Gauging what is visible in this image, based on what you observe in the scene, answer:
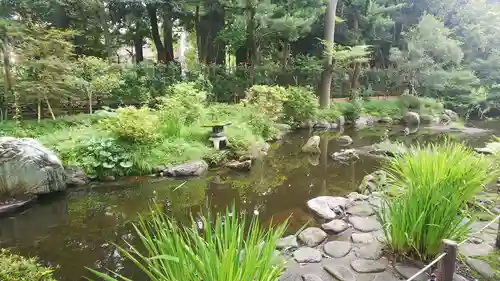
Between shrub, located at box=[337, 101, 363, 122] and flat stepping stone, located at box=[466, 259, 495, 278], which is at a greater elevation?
shrub, located at box=[337, 101, 363, 122]

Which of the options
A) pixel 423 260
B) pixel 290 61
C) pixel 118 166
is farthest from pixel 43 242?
pixel 290 61

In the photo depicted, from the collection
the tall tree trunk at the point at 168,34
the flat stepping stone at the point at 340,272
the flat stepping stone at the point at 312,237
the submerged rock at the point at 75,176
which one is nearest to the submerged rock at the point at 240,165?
the submerged rock at the point at 75,176

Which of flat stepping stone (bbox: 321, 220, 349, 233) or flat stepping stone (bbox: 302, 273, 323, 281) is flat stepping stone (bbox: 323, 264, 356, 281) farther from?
flat stepping stone (bbox: 321, 220, 349, 233)

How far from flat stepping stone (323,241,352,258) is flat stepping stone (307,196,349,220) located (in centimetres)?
99

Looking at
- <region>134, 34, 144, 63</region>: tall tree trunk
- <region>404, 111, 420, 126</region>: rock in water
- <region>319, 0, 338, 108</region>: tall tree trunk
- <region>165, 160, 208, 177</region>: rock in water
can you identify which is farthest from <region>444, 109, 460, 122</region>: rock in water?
<region>134, 34, 144, 63</region>: tall tree trunk

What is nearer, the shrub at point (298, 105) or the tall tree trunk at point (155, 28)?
the shrub at point (298, 105)

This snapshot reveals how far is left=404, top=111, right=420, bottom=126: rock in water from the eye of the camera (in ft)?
43.4

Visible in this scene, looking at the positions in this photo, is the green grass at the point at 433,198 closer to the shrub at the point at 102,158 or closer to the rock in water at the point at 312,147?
the shrub at the point at 102,158

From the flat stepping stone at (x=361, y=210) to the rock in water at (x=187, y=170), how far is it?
331 centimetres

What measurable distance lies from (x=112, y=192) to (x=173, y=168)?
1.25 metres

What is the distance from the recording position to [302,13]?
12125mm

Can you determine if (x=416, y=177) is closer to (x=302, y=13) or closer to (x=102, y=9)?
(x=302, y=13)

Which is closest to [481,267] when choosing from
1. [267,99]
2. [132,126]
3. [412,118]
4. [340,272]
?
[340,272]

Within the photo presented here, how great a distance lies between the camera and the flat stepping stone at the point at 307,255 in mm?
2928
